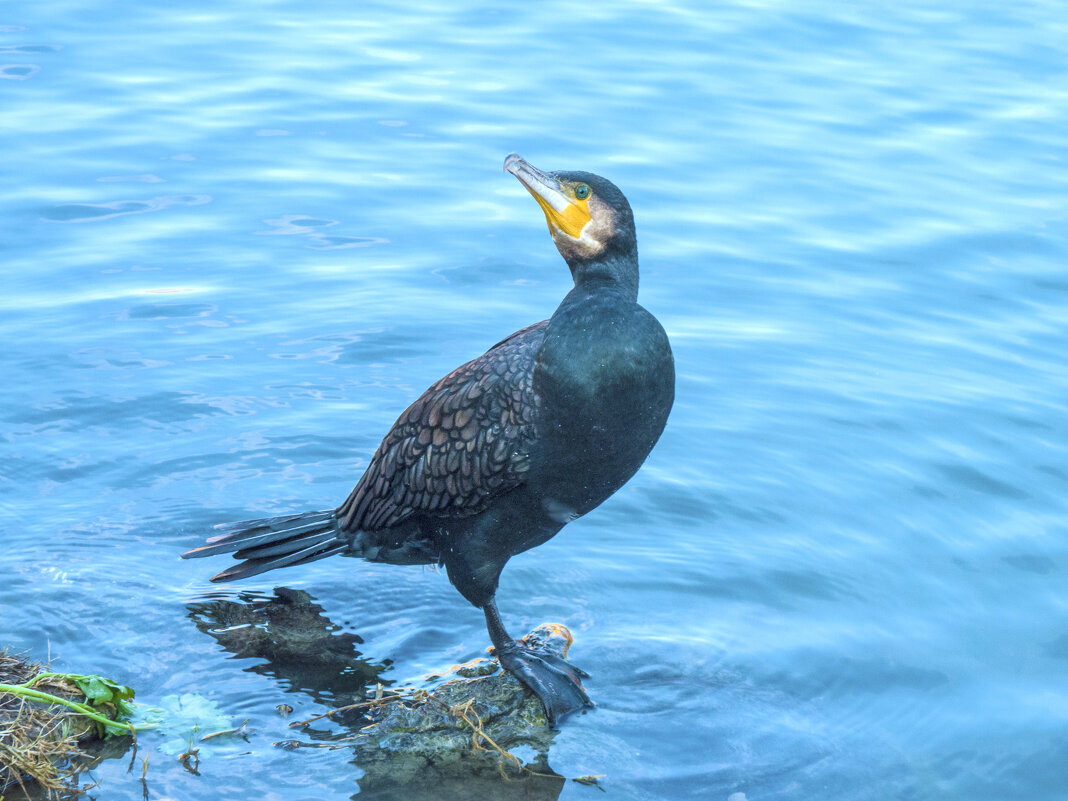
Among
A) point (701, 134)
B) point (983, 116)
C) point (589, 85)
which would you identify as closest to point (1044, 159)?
point (983, 116)

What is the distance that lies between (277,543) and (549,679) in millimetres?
1157

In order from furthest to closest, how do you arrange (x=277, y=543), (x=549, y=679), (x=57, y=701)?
(x=277, y=543)
(x=549, y=679)
(x=57, y=701)

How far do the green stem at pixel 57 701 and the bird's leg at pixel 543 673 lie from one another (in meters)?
1.19

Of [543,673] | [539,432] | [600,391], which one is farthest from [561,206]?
[543,673]

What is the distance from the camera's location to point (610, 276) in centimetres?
411

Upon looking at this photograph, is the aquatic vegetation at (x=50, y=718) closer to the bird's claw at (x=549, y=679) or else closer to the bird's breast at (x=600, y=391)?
the bird's claw at (x=549, y=679)

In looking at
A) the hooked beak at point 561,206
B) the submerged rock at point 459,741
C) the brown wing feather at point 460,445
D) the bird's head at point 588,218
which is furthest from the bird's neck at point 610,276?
the submerged rock at point 459,741

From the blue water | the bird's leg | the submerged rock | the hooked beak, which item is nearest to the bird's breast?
the hooked beak

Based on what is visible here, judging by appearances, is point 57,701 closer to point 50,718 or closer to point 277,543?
point 50,718

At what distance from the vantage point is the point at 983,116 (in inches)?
377

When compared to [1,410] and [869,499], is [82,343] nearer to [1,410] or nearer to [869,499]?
[1,410]

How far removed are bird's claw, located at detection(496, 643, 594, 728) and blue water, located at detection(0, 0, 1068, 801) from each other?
0.38 ft

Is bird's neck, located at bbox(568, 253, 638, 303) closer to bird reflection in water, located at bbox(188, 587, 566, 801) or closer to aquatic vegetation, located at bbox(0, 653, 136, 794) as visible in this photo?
bird reflection in water, located at bbox(188, 587, 566, 801)

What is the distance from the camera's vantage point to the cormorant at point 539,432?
13.0 feet
